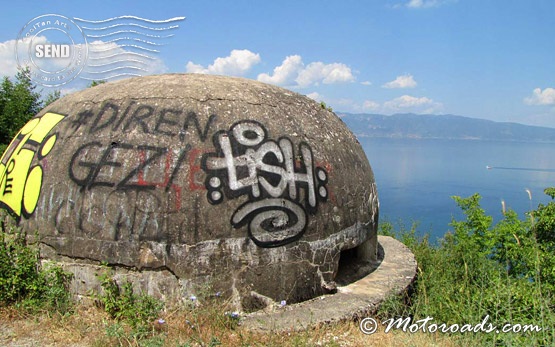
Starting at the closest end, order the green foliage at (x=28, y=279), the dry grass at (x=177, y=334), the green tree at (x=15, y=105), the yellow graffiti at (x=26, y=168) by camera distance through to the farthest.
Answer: the dry grass at (x=177, y=334) < the green foliage at (x=28, y=279) < the yellow graffiti at (x=26, y=168) < the green tree at (x=15, y=105)

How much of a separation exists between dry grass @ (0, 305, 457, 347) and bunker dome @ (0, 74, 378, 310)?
A: 31 centimetres

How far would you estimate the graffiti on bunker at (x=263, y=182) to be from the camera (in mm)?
4238

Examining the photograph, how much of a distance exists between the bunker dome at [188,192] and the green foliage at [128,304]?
11 centimetres

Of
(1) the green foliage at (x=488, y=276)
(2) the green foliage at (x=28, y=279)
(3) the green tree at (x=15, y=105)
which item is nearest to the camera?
(2) the green foliage at (x=28, y=279)

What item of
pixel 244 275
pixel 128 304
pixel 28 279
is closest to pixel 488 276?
pixel 244 275

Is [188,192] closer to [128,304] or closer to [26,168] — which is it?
[128,304]

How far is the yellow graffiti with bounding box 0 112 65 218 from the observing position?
4.65 meters

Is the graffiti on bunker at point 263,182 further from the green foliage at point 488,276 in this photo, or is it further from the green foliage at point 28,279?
the green foliage at point 28,279

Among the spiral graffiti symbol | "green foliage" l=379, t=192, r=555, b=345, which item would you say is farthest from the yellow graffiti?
"green foliage" l=379, t=192, r=555, b=345

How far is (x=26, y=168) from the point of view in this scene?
4.85 meters

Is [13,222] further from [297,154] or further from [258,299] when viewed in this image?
[297,154]

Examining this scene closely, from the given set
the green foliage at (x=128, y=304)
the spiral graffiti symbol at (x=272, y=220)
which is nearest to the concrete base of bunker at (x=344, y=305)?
the spiral graffiti symbol at (x=272, y=220)

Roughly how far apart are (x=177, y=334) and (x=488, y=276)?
4.71 meters

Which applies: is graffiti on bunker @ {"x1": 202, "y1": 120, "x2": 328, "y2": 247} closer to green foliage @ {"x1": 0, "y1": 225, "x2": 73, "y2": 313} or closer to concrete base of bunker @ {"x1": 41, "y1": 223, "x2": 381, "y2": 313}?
concrete base of bunker @ {"x1": 41, "y1": 223, "x2": 381, "y2": 313}
